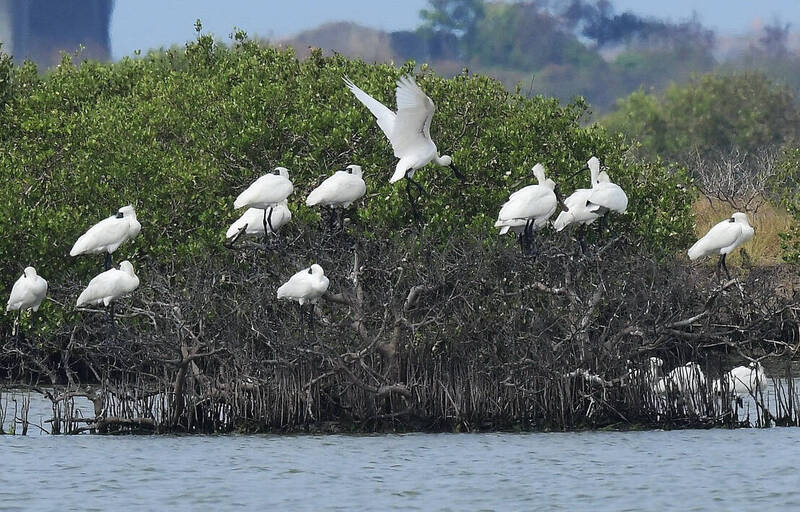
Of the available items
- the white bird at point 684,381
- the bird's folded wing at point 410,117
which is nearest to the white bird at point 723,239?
the white bird at point 684,381

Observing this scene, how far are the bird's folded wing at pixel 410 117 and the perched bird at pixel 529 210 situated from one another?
131cm

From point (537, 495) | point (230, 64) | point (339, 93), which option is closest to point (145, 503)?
point (537, 495)

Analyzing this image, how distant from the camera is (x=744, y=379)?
2242cm

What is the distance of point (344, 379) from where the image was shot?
60.4 ft

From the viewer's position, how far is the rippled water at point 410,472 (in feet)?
49.2

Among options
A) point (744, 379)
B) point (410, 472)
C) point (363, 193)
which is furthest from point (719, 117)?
point (410, 472)

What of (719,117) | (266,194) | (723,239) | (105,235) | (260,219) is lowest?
(723,239)

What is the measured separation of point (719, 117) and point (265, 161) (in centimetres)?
4711

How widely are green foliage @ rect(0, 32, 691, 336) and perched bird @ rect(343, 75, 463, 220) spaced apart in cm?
357

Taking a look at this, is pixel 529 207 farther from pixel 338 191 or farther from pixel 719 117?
pixel 719 117

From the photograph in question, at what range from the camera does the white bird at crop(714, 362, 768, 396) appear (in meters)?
18.7

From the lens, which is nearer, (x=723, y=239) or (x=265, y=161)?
(x=723, y=239)

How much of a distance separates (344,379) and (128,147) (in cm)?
973

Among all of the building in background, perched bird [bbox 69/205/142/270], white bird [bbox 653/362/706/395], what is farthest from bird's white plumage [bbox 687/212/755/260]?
the building in background
